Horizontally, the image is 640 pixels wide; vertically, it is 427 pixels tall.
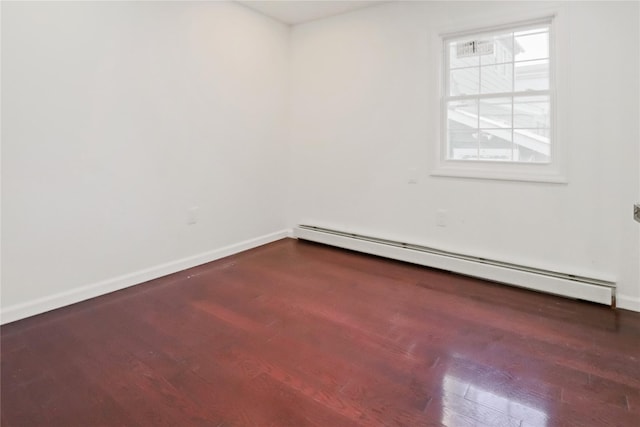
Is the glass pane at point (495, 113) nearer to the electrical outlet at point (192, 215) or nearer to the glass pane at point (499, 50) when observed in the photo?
the glass pane at point (499, 50)

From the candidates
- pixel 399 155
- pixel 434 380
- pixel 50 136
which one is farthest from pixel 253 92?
pixel 434 380

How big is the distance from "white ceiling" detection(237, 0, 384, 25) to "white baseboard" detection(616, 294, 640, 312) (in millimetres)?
3278

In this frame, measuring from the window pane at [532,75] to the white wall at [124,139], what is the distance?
8.30 feet

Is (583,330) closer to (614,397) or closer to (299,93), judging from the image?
(614,397)

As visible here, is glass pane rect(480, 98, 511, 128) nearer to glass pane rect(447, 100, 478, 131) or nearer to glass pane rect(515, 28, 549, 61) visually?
glass pane rect(447, 100, 478, 131)

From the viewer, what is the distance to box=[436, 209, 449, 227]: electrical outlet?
355 cm

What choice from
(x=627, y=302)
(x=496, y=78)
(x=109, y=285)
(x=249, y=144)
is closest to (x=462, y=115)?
(x=496, y=78)

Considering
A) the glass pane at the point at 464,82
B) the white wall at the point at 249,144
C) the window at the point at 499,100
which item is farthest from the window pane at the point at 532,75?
the glass pane at the point at 464,82

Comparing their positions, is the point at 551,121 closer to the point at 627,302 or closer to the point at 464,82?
the point at 464,82

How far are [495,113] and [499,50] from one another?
0.54 meters

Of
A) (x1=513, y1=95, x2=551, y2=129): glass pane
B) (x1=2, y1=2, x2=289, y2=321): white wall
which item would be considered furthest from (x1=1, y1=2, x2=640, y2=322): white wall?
(x1=513, y1=95, x2=551, y2=129): glass pane

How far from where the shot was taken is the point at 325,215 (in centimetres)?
441

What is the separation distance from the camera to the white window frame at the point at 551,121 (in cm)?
289

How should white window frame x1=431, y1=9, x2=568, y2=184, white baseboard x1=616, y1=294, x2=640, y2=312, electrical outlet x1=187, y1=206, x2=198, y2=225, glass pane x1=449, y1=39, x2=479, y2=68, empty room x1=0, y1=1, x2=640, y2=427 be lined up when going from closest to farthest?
empty room x1=0, y1=1, x2=640, y2=427, white baseboard x1=616, y1=294, x2=640, y2=312, white window frame x1=431, y1=9, x2=568, y2=184, glass pane x1=449, y1=39, x2=479, y2=68, electrical outlet x1=187, y1=206, x2=198, y2=225
